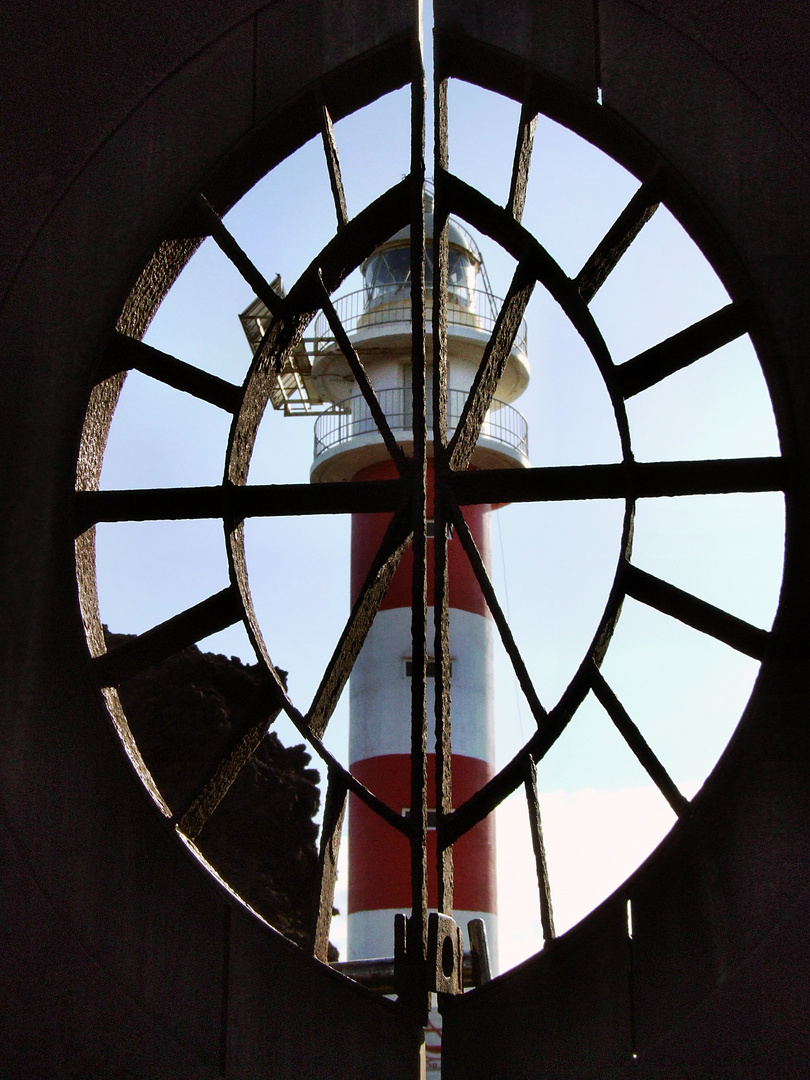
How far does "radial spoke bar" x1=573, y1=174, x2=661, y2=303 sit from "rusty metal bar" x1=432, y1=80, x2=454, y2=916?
487 millimetres

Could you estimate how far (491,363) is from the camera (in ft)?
13.8

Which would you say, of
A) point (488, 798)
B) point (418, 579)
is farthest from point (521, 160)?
point (488, 798)

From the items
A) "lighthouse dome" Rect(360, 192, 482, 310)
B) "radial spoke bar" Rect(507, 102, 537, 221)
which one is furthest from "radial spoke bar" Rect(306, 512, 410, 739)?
"lighthouse dome" Rect(360, 192, 482, 310)

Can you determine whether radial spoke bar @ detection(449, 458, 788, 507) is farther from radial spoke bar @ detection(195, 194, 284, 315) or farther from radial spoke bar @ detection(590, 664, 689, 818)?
radial spoke bar @ detection(195, 194, 284, 315)

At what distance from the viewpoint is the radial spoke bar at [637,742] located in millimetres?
3490

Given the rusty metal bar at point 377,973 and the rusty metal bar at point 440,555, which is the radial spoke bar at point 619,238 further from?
the rusty metal bar at point 377,973

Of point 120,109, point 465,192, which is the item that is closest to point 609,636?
point 465,192

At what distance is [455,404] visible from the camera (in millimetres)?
18219

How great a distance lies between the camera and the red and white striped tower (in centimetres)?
1578

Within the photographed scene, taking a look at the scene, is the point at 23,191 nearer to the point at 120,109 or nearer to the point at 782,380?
the point at 120,109

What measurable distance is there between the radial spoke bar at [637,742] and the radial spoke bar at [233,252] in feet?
5.38

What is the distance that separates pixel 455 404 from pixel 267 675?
14.6 meters

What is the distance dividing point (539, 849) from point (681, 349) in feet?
5.32

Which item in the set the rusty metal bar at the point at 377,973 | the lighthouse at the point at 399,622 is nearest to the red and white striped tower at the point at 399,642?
the lighthouse at the point at 399,622
